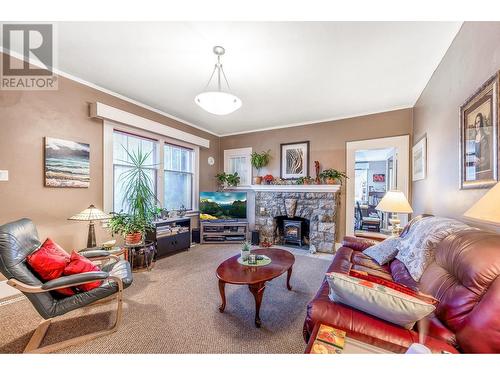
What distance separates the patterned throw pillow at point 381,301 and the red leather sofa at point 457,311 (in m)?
0.04

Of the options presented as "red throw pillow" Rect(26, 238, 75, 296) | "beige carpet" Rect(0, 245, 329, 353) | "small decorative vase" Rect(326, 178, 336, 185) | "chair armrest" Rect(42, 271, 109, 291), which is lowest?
"beige carpet" Rect(0, 245, 329, 353)

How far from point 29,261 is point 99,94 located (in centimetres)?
244

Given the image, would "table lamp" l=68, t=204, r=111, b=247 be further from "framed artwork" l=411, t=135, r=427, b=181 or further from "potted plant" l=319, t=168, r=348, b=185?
"framed artwork" l=411, t=135, r=427, b=181

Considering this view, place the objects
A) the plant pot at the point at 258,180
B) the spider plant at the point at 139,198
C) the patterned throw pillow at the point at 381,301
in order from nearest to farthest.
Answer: the patterned throw pillow at the point at 381,301, the spider plant at the point at 139,198, the plant pot at the point at 258,180

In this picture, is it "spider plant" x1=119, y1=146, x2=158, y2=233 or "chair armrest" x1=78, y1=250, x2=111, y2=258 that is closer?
"chair armrest" x1=78, y1=250, x2=111, y2=258

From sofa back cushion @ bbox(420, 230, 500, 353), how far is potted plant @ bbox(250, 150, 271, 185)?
3625 mm

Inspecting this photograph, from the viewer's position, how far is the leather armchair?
1441 mm

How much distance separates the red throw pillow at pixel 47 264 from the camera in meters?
1.60

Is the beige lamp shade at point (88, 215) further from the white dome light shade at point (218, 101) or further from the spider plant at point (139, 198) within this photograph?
the white dome light shade at point (218, 101)

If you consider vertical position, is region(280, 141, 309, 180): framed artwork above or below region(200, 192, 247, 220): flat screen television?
above

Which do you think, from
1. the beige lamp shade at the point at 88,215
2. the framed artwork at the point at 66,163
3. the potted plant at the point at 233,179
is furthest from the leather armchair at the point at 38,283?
the potted plant at the point at 233,179

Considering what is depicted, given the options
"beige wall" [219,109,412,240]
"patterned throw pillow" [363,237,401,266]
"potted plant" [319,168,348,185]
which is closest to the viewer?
"patterned throw pillow" [363,237,401,266]

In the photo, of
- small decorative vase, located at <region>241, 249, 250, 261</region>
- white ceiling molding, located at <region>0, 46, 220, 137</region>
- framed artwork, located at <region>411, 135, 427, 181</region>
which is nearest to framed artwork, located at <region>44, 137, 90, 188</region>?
white ceiling molding, located at <region>0, 46, 220, 137</region>
